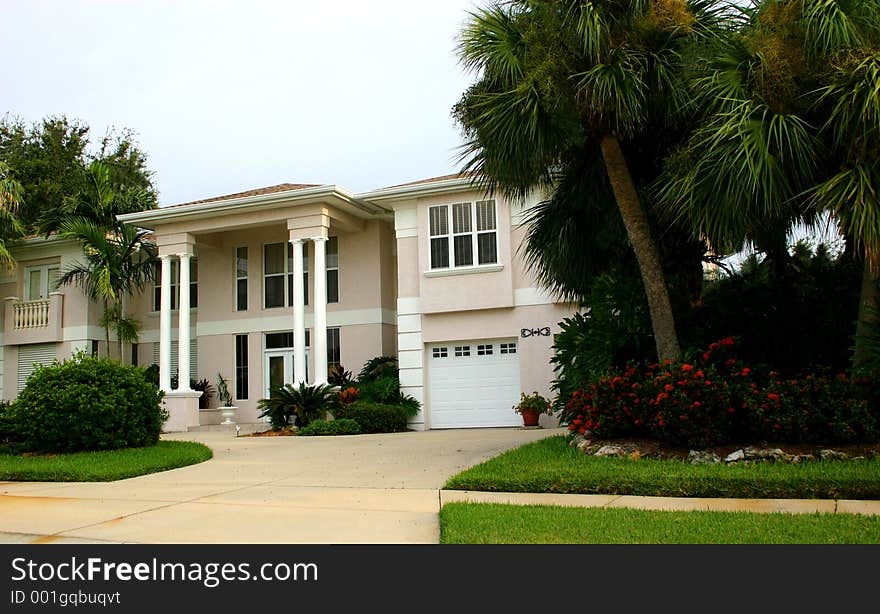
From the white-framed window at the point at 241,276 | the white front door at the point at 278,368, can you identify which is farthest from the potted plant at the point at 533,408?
the white-framed window at the point at 241,276

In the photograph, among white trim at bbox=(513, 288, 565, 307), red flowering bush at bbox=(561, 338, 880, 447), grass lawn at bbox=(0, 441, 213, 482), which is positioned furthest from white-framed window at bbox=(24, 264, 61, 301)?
red flowering bush at bbox=(561, 338, 880, 447)

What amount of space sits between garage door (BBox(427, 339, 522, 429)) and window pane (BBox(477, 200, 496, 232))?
2.88 metres

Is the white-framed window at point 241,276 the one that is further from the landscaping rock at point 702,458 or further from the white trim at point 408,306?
the landscaping rock at point 702,458

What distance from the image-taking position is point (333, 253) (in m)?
22.8

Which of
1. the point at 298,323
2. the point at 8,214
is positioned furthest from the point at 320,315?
the point at 8,214

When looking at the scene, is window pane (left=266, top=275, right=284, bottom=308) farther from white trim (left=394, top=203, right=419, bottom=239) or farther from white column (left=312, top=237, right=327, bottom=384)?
white trim (left=394, top=203, right=419, bottom=239)

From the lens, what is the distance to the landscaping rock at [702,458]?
943 centimetres

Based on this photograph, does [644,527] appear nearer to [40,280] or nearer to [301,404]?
[301,404]

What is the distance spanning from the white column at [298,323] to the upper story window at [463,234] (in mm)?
3430

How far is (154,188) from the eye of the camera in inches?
1371

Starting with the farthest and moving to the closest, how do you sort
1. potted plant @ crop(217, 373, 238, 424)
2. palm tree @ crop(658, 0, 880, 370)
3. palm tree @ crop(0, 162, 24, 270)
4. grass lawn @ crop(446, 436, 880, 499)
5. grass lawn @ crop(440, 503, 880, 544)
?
potted plant @ crop(217, 373, 238, 424), palm tree @ crop(0, 162, 24, 270), palm tree @ crop(658, 0, 880, 370), grass lawn @ crop(446, 436, 880, 499), grass lawn @ crop(440, 503, 880, 544)

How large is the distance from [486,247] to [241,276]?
808 cm

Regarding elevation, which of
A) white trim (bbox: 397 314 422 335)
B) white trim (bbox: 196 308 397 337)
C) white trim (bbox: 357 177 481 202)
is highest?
white trim (bbox: 357 177 481 202)

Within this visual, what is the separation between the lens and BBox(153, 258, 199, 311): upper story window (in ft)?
80.2
